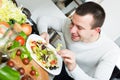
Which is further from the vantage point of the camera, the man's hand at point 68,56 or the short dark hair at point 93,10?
the short dark hair at point 93,10

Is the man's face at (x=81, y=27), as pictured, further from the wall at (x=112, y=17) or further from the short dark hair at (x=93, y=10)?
the wall at (x=112, y=17)

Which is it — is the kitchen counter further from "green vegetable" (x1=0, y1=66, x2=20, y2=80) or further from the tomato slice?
"green vegetable" (x1=0, y1=66, x2=20, y2=80)

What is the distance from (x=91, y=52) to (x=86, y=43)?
8cm

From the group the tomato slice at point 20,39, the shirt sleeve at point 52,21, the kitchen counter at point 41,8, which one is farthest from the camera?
the kitchen counter at point 41,8

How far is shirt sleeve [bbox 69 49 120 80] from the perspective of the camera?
1716 mm

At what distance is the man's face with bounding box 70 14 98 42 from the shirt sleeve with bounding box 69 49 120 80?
17cm

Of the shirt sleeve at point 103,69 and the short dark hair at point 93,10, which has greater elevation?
the short dark hair at point 93,10

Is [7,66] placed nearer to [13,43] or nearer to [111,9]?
[13,43]

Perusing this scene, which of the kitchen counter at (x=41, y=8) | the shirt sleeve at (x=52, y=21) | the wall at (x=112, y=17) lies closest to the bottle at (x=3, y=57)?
the shirt sleeve at (x=52, y=21)

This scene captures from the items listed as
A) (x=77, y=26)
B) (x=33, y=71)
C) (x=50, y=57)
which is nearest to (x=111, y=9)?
(x=77, y=26)

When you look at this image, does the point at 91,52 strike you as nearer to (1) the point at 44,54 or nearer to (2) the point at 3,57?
(1) the point at 44,54

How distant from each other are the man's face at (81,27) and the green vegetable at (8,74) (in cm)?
51

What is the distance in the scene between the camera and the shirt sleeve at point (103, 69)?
1716mm

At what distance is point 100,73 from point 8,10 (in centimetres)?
64
